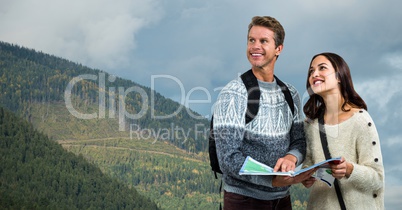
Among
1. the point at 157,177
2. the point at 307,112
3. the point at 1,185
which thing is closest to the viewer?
the point at 307,112

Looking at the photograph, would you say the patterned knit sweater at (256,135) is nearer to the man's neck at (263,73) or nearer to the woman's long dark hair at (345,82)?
the man's neck at (263,73)

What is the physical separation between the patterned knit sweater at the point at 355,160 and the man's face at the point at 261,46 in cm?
85

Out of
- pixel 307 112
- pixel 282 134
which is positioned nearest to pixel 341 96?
pixel 307 112

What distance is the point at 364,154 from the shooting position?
5289 mm

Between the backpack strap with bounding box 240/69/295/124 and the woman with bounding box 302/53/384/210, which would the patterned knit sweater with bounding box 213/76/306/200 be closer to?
the backpack strap with bounding box 240/69/295/124

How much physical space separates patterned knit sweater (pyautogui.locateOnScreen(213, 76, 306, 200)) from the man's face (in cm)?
21

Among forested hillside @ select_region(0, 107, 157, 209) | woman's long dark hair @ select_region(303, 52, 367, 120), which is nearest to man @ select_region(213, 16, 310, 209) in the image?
woman's long dark hair @ select_region(303, 52, 367, 120)

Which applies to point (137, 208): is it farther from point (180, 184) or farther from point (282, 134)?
point (282, 134)

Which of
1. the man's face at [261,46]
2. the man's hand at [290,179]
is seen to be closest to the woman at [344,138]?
the man's hand at [290,179]

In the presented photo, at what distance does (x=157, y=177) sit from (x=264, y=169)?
188519 millimetres

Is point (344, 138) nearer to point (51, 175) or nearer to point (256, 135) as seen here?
point (256, 135)

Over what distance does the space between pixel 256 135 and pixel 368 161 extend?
110cm

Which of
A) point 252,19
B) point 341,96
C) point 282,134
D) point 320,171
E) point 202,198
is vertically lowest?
point 202,198

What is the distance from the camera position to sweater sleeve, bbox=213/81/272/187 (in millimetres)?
4902
